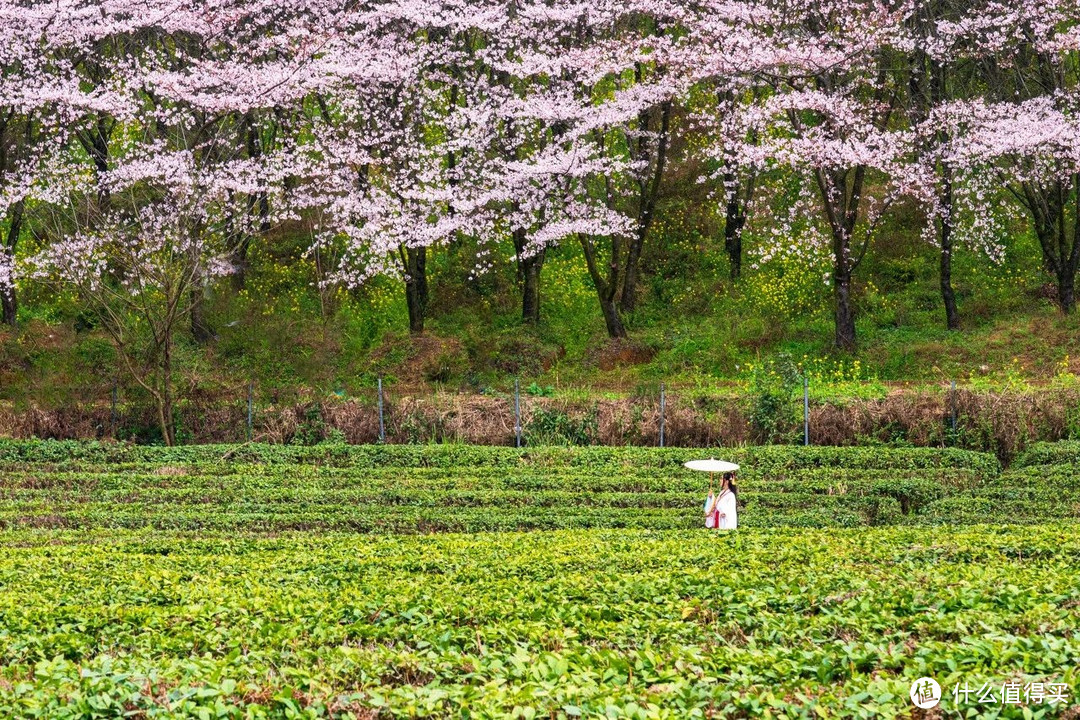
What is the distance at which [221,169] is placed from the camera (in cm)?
3209

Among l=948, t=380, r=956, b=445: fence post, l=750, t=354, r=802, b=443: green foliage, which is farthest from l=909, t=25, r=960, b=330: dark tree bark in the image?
l=750, t=354, r=802, b=443: green foliage

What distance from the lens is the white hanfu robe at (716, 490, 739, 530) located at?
18.4 m

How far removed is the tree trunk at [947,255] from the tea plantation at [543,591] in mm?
9397

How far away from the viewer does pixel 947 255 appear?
3288 cm

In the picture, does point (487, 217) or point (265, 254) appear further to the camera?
point (265, 254)

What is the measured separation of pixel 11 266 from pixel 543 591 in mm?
25994

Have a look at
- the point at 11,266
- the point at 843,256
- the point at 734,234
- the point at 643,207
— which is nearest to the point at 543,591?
the point at 843,256

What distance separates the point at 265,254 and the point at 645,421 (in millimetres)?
17776

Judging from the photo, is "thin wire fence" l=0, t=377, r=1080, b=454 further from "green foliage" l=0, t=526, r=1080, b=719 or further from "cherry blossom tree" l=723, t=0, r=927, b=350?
"green foliage" l=0, t=526, r=1080, b=719

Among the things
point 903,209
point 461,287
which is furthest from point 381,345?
point 903,209

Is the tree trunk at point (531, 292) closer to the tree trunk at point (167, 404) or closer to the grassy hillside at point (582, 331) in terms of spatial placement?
the grassy hillside at point (582, 331)

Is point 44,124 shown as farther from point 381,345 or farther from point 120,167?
point 381,345

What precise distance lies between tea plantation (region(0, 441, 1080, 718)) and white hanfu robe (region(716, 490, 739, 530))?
2.11ft

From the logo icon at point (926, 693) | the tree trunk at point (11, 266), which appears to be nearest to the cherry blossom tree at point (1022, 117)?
the logo icon at point (926, 693)
